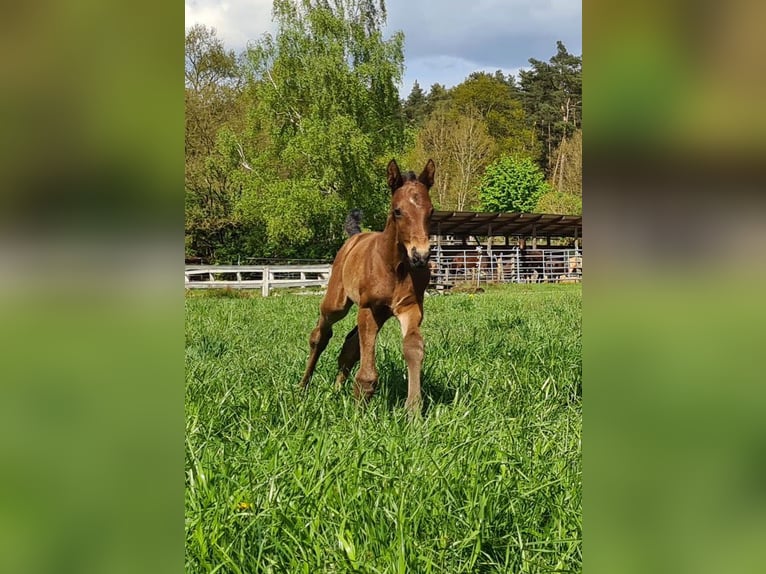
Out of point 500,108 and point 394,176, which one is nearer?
point 394,176

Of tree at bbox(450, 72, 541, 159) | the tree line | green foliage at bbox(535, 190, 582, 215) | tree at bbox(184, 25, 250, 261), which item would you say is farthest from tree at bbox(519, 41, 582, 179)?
tree at bbox(184, 25, 250, 261)

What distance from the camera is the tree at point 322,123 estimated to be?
1385 inches

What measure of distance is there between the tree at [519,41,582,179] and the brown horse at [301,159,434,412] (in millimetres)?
53015

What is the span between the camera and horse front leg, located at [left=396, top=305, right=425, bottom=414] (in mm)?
3791

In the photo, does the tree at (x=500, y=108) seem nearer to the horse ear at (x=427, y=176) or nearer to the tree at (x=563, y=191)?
the tree at (x=563, y=191)

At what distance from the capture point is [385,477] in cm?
221

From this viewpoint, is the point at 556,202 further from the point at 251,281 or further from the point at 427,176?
the point at 427,176

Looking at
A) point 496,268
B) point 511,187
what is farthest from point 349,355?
point 511,187

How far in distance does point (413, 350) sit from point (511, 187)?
5005cm

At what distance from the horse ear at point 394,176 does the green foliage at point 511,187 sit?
4918cm

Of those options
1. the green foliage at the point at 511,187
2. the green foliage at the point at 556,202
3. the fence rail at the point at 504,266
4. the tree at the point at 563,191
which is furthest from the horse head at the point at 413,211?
the green foliage at the point at 511,187
